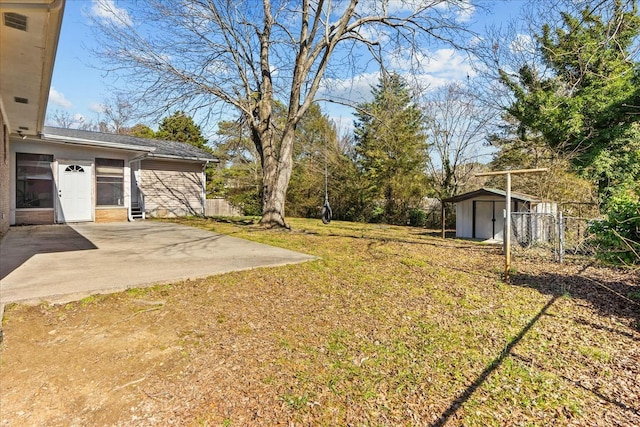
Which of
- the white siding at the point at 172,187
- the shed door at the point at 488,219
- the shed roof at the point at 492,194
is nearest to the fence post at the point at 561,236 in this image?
the shed roof at the point at 492,194

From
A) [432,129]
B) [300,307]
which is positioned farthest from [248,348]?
[432,129]

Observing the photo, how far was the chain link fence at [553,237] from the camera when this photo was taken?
7.13m

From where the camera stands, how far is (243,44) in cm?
1099

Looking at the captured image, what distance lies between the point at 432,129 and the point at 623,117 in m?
7.96

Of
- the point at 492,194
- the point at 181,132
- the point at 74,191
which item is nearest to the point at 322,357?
the point at 492,194

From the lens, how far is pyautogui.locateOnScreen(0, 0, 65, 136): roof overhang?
135 inches

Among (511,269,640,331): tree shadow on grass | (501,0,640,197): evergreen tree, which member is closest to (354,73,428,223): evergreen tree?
(501,0,640,197): evergreen tree

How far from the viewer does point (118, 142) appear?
40.2ft

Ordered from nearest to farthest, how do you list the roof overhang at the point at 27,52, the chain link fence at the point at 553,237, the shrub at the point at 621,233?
1. the roof overhang at the point at 27,52
2. the shrub at the point at 621,233
3. the chain link fence at the point at 553,237

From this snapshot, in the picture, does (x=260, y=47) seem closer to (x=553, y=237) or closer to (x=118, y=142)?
(x=118, y=142)

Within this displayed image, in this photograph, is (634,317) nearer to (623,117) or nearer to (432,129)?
(623,117)

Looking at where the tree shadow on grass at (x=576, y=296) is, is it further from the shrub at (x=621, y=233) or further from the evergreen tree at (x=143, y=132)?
the evergreen tree at (x=143, y=132)

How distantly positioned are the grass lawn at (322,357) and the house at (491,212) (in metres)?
5.17

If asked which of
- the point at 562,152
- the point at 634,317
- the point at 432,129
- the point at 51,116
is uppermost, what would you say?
the point at 51,116
